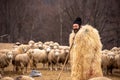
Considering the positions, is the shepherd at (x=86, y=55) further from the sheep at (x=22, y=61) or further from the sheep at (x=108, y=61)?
the sheep at (x=108, y=61)

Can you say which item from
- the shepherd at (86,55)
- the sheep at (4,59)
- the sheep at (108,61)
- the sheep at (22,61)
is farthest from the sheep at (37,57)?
the shepherd at (86,55)

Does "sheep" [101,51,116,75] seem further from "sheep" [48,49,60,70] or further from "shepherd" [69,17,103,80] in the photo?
"shepherd" [69,17,103,80]

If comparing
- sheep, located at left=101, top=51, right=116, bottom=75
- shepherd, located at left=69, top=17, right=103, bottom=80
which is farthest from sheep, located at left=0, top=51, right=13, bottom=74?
shepherd, located at left=69, top=17, right=103, bottom=80

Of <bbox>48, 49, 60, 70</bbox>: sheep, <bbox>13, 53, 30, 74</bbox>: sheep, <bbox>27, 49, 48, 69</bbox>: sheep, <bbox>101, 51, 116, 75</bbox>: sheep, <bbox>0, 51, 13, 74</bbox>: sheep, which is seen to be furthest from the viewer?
<bbox>27, 49, 48, 69</bbox>: sheep

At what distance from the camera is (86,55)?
24.8ft

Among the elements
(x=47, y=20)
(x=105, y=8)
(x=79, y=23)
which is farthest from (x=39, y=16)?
(x=79, y=23)

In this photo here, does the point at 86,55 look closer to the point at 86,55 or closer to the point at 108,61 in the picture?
the point at 86,55

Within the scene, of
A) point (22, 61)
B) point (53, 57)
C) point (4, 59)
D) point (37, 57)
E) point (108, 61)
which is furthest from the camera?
point (37, 57)

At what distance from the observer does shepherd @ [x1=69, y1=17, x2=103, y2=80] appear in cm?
751

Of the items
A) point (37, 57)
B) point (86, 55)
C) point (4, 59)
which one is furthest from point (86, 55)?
point (37, 57)

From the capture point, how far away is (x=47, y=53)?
1984 centimetres

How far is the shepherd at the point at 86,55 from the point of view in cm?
751

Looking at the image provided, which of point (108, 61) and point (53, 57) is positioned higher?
point (53, 57)

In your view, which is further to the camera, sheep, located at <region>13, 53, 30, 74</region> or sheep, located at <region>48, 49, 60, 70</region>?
sheep, located at <region>48, 49, 60, 70</region>
